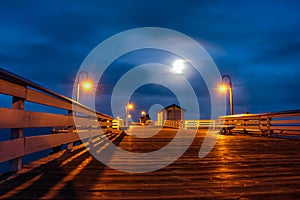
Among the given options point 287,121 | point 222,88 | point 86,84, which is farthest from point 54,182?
point 222,88

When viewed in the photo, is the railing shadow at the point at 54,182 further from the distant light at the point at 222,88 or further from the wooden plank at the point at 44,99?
the distant light at the point at 222,88

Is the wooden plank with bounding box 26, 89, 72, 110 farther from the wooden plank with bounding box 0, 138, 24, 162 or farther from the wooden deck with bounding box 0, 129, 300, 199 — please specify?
the wooden deck with bounding box 0, 129, 300, 199

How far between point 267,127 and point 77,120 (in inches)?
402

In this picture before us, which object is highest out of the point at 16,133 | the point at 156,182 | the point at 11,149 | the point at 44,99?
the point at 44,99

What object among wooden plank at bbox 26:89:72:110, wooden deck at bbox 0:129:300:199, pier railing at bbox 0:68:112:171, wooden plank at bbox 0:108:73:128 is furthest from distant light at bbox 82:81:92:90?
wooden deck at bbox 0:129:300:199

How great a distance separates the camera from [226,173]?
387cm

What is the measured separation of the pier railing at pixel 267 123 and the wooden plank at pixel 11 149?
10.1 metres

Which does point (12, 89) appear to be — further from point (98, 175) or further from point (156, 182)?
point (156, 182)

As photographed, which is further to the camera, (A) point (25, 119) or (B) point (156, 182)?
(A) point (25, 119)

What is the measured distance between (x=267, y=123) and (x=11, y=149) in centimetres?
1259

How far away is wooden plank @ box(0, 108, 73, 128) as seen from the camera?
3.02 meters

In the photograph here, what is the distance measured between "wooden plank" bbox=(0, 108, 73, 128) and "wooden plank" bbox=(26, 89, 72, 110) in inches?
7.7

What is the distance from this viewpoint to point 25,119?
11.6 feet

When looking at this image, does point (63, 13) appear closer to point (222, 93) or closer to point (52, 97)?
point (222, 93)
